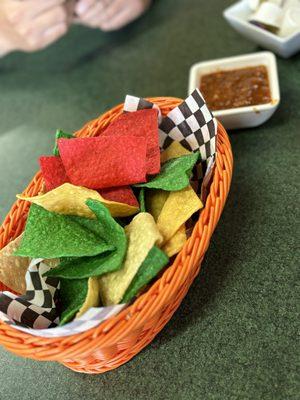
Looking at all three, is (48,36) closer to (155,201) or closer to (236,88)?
(236,88)

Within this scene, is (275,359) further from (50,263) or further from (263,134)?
(263,134)

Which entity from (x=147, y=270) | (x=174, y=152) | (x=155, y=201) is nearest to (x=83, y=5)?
(x=174, y=152)

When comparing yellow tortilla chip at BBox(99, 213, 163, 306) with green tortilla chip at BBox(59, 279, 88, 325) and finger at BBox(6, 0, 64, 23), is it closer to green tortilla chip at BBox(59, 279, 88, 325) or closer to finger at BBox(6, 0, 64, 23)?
green tortilla chip at BBox(59, 279, 88, 325)

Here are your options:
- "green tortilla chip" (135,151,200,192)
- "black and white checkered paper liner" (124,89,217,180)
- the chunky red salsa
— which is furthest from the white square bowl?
"green tortilla chip" (135,151,200,192)

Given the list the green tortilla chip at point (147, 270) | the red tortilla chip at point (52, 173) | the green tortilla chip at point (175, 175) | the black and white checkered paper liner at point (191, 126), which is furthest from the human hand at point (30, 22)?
the green tortilla chip at point (147, 270)

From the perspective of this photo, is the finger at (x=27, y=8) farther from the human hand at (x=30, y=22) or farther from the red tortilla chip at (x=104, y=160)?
the red tortilla chip at (x=104, y=160)

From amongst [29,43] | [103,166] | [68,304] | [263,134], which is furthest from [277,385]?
[29,43]
